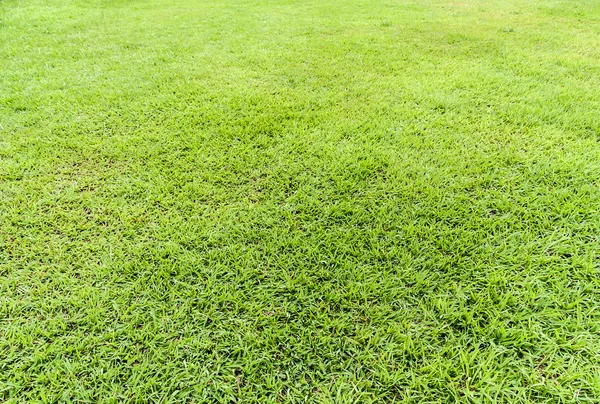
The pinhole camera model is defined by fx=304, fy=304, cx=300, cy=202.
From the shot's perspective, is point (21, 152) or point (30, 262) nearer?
point (30, 262)

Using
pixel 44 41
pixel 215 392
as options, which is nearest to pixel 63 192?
pixel 215 392

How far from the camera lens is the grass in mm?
1210

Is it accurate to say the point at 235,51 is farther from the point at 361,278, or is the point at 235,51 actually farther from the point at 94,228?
the point at 361,278

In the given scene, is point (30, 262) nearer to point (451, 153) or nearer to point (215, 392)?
point (215, 392)

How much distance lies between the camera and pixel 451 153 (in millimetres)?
2244

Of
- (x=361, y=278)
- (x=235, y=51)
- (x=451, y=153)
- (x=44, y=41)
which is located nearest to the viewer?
(x=361, y=278)

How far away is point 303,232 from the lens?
176 centimetres

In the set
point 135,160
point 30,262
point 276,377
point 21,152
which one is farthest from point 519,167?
point 21,152

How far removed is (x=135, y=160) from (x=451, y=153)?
92.5 inches

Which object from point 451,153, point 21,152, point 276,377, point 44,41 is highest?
point 44,41

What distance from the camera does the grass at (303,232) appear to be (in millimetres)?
1210

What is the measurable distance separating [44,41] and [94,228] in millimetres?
4427

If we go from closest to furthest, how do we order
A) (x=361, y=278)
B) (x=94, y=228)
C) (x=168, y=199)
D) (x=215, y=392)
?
(x=215, y=392) → (x=361, y=278) → (x=94, y=228) → (x=168, y=199)

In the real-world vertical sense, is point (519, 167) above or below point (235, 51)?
below
